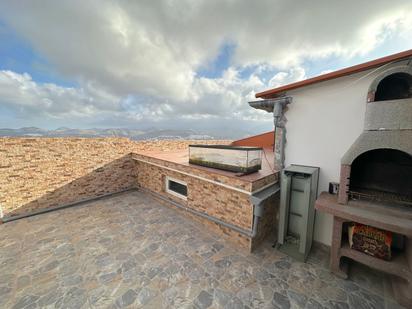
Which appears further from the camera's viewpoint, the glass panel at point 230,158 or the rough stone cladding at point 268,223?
the glass panel at point 230,158

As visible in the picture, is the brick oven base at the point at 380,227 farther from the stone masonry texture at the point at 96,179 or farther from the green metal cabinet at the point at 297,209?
the stone masonry texture at the point at 96,179

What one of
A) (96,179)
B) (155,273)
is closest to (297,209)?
(155,273)

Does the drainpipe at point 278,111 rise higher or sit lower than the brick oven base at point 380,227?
higher

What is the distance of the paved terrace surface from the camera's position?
8.68 feet

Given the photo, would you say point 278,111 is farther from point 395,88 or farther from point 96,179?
point 96,179

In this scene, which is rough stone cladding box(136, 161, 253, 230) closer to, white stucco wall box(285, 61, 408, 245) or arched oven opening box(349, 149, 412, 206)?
white stucco wall box(285, 61, 408, 245)

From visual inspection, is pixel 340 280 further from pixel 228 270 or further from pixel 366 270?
pixel 228 270

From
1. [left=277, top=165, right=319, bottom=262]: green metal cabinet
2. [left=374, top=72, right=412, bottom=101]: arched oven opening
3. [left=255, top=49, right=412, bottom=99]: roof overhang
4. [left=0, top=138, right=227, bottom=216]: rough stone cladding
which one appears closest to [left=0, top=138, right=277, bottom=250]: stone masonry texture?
[left=0, top=138, right=227, bottom=216]: rough stone cladding

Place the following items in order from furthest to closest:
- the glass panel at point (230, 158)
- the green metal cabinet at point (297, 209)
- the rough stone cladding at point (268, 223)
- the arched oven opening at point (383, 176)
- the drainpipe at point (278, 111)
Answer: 1. the glass panel at point (230, 158)
2. the drainpipe at point (278, 111)
3. the rough stone cladding at point (268, 223)
4. the green metal cabinet at point (297, 209)
5. the arched oven opening at point (383, 176)

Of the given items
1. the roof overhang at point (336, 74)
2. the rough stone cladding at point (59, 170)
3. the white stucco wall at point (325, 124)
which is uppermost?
the roof overhang at point (336, 74)

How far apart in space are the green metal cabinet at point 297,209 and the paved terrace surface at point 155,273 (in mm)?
341

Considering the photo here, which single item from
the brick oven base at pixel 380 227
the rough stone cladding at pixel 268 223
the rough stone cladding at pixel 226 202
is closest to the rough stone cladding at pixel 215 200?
the rough stone cladding at pixel 226 202

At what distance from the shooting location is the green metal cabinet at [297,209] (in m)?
3.54

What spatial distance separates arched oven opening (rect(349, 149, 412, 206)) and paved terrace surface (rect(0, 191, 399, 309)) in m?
1.69
